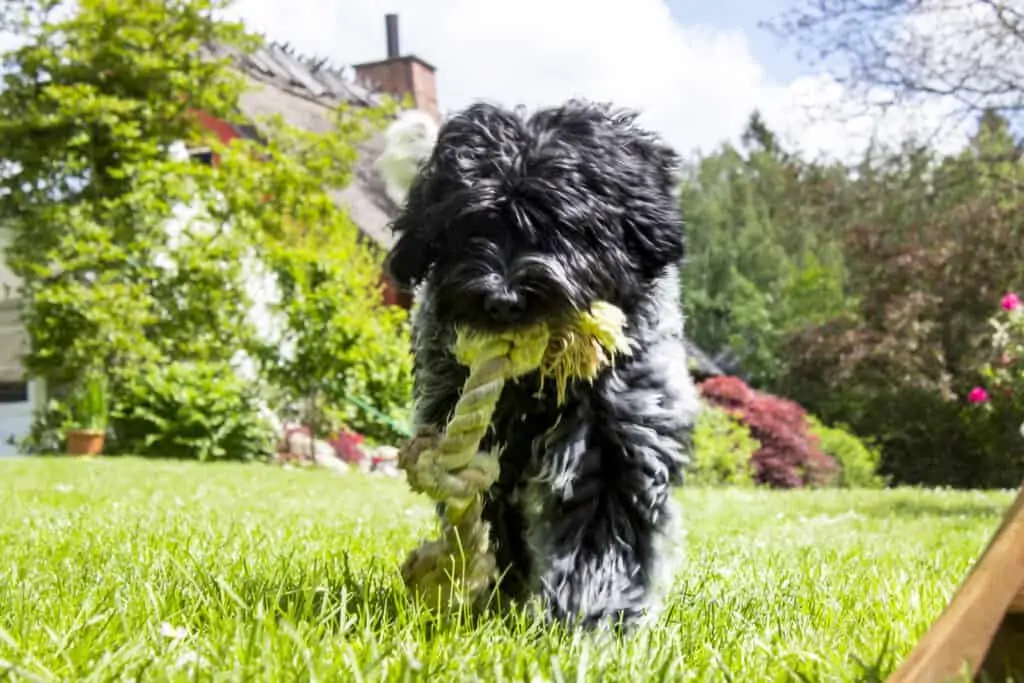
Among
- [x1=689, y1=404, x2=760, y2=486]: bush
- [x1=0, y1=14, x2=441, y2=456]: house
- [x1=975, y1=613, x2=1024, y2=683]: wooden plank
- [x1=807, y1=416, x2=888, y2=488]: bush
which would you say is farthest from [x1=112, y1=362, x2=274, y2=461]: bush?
[x1=975, y1=613, x2=1024, y2=683]: wooden plank

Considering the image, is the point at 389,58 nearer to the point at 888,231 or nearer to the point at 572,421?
the point at 888,231

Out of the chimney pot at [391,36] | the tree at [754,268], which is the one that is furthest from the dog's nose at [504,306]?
the chimney pot at [391,36]

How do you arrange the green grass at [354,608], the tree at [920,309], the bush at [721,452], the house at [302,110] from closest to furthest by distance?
the green grass at [354,608] → the bush at [721,452] → the tree at [920,309] → the house at [302,110]

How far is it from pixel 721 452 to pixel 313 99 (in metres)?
15.6

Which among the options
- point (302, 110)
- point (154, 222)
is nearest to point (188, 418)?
point (154, 222)

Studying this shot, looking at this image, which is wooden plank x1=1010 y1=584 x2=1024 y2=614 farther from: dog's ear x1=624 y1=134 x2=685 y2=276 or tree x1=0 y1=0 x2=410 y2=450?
tree x1=0 y1=0 x2=410 y2=450

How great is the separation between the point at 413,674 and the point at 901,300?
20313 millimetres

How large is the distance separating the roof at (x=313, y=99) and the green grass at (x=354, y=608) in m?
15.7

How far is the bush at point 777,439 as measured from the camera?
61.2 feet

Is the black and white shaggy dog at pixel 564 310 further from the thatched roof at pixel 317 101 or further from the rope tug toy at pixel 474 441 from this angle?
the thatched roof at pixel 317 101

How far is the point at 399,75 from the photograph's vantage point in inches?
1281

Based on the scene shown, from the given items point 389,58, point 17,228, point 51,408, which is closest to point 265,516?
point 51,408

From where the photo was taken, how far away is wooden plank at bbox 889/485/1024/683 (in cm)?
179

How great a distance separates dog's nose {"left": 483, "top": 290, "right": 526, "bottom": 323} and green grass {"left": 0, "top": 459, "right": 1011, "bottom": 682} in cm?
78
